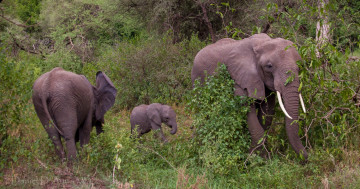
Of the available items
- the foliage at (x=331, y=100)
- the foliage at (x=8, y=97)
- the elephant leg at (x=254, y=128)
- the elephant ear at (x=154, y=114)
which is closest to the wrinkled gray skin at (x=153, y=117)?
the elephant ear at (x=154, y=114)

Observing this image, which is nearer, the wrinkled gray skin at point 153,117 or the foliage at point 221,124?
the foliage at point 221,124

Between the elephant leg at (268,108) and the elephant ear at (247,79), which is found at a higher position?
the elephant ear at (247,79)

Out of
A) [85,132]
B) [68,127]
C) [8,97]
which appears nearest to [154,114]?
[85,132]

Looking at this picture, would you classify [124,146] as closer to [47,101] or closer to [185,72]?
[47,101]

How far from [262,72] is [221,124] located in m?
1.06

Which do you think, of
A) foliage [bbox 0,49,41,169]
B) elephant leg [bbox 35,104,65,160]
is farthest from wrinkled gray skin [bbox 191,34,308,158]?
foliage [bbox 0,49,41,169]

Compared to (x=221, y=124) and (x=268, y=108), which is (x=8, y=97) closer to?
(x=221, y=124)

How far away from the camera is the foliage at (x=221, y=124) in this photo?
6496 mm

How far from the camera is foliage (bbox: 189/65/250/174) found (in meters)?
6.50

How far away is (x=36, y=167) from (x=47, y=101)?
1.19 m

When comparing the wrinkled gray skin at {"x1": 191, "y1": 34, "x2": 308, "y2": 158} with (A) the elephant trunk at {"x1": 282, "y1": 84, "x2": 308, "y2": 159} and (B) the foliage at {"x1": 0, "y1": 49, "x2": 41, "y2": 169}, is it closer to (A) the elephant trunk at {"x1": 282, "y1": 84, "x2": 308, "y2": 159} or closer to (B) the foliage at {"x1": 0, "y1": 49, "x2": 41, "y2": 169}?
(A) the elephant trunk at {"x1": 282, "y1": 84, "x2": 308, "y2": 159}

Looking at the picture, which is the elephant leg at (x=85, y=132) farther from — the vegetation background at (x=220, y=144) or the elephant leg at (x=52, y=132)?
the elephant leg at (x=52, y=132)

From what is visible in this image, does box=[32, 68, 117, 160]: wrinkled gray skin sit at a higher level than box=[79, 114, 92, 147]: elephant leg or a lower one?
higher

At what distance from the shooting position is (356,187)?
5418 millimetres
